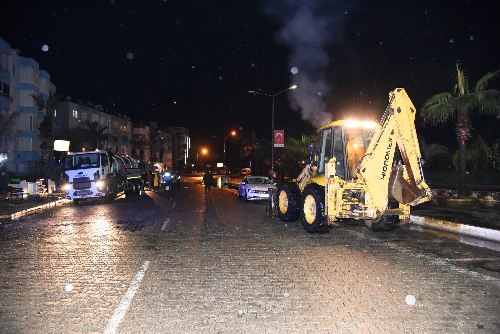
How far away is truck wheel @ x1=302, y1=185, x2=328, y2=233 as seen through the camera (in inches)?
511

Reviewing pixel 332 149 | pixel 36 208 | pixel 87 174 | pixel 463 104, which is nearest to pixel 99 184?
pixel 87 174

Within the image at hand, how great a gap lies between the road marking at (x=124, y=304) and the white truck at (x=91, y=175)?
60.8 feet

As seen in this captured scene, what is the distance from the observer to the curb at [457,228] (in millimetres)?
12930

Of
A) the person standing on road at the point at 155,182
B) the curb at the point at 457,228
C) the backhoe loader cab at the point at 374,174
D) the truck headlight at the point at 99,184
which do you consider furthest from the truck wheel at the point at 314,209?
the person standing on road at the point at 155,182

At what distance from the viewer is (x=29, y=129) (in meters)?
52.5

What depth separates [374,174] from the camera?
12.3 m

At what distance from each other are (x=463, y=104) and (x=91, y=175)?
65.5ft

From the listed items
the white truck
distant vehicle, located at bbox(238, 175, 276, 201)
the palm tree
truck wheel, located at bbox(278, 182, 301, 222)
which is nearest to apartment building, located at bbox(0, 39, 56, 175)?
the white truck

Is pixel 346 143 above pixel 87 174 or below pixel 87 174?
above

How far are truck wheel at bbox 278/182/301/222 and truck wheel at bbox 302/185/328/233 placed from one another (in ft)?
3.46

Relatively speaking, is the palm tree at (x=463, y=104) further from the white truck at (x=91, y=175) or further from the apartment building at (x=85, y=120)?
the apartment building at (x=85, y=120)

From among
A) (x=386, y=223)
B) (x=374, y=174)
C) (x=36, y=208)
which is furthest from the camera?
(x=36, y=208)

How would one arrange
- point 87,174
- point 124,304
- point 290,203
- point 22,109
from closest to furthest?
point 124,304 < point 290,203 < point 87,174 < point 22,109

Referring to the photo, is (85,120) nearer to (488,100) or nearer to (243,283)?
(488,100)
